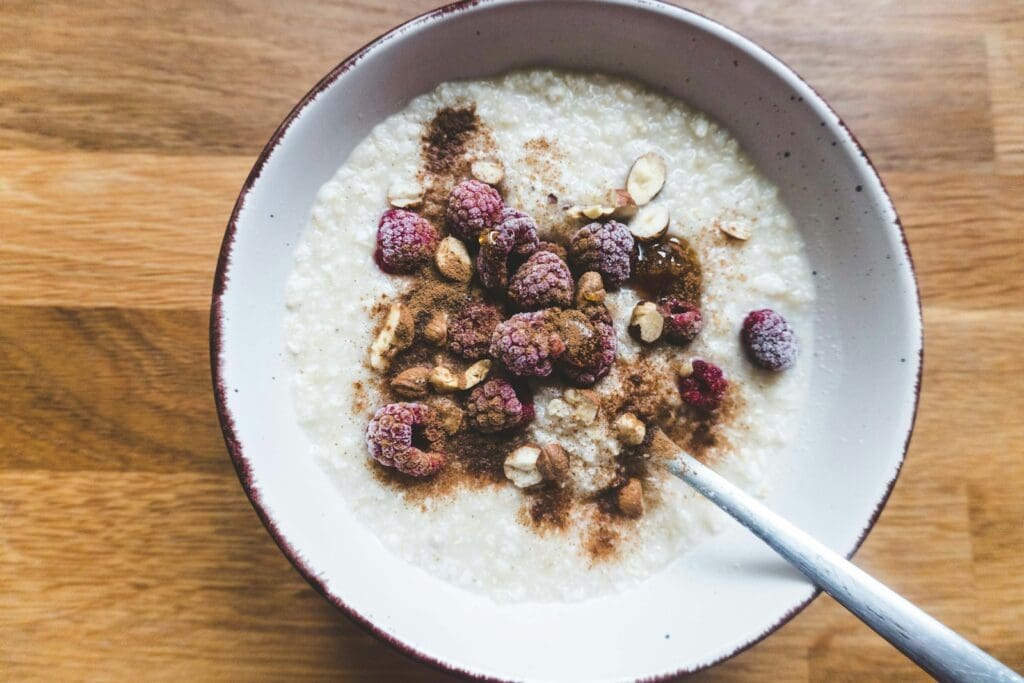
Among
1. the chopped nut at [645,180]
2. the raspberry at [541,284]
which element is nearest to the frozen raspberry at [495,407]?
the raspberry at [541,284]

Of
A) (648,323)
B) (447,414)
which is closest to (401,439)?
(447,414)

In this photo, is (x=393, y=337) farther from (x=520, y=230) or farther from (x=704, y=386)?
(x=704, y=386)

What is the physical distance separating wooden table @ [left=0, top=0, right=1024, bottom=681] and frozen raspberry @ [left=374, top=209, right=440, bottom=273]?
1.01 ft

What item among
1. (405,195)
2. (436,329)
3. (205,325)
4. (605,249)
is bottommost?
(205,325)

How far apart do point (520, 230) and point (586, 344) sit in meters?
0.20

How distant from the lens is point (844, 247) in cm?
107

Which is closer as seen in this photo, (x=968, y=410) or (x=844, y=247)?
(x=844, y=247)

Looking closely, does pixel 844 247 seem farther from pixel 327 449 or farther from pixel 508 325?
pixel 327 449

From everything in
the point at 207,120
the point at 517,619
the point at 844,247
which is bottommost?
the point at 517,619

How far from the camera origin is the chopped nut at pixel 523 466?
104 centimetres

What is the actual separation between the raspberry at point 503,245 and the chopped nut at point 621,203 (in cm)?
13

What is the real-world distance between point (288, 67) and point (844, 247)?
959 millimetres

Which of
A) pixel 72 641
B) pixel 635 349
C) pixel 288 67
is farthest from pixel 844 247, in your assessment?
pixel 72 641

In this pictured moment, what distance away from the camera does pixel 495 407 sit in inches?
40.0
